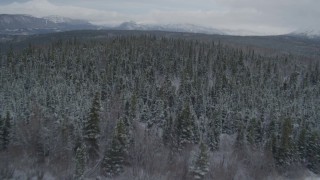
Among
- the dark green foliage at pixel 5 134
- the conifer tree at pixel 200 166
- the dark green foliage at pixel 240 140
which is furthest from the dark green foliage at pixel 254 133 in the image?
the dark green foliage at pixel 5 134

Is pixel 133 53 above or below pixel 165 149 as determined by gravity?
above

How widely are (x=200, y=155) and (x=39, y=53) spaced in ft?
348

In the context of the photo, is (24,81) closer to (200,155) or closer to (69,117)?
(69,117)

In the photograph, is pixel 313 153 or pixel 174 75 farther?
pixel 174 75

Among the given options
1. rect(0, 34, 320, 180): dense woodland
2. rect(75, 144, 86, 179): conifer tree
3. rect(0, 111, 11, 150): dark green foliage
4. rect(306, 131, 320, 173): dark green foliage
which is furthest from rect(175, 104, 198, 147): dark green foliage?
rect(0, 111, 11, 150): dark green foliage

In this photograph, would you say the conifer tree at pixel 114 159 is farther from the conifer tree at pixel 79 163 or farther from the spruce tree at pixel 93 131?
the conifer tree at pixel 79 163

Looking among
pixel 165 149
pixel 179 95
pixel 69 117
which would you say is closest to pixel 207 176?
pixel 165 149

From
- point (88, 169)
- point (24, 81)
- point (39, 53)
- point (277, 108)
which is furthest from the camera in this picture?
point (39, 53)

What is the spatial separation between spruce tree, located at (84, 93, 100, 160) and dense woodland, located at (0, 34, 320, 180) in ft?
0.52

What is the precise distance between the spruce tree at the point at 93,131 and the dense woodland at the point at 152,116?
0.52 feet

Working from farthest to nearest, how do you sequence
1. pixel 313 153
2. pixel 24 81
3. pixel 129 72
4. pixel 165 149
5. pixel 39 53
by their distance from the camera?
pixel 39 53, pixel 129 72, pixel 24 81, pixel 313 153, pixel 165 149

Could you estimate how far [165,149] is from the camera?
219 ft

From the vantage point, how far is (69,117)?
69500 mm

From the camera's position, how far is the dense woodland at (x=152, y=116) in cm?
5519
